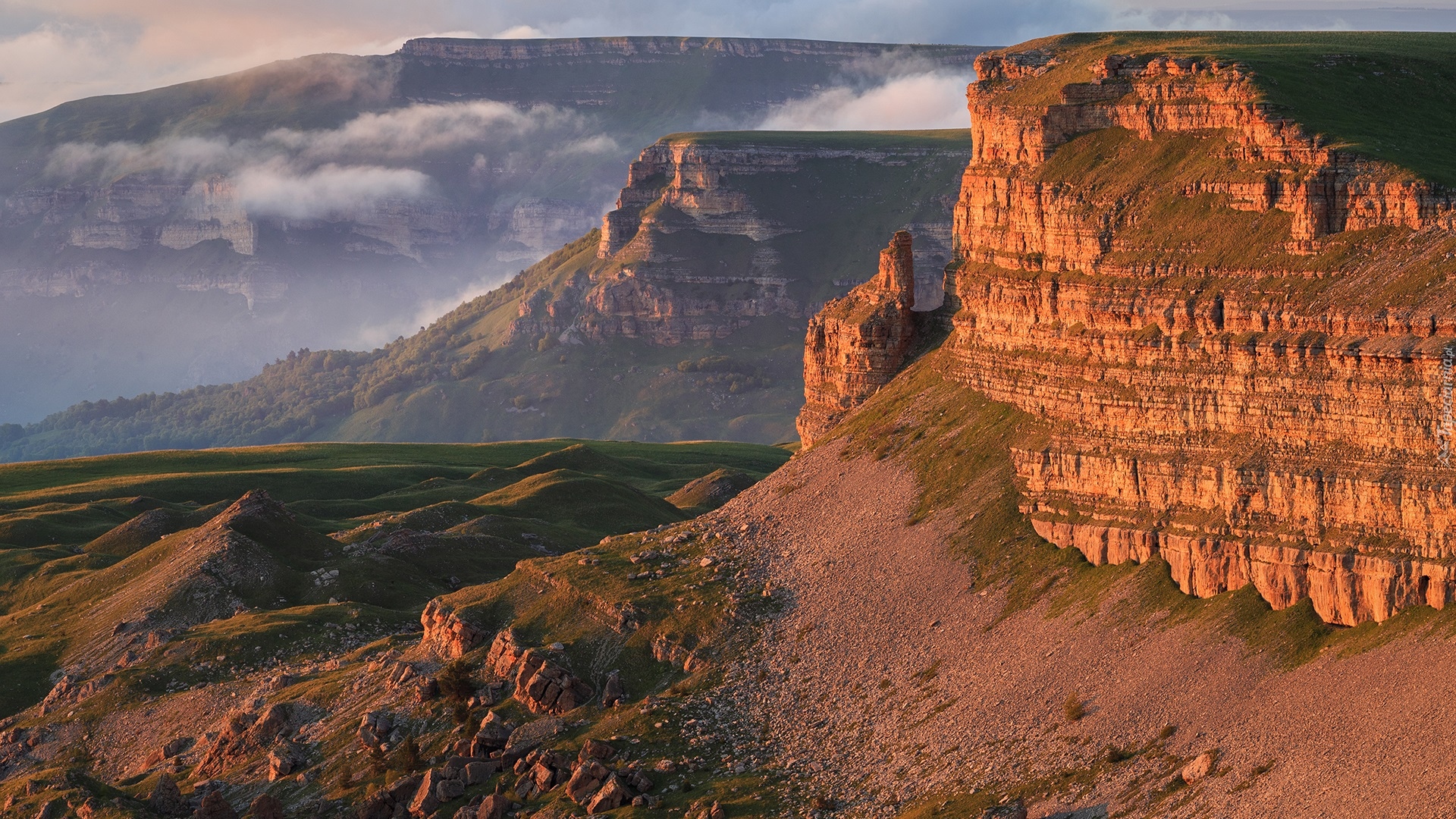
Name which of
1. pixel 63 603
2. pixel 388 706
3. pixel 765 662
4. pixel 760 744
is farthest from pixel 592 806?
pixel 63 603

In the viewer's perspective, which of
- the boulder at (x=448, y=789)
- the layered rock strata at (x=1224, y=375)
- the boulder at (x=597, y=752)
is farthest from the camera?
the boulder at (x=448, y=789)

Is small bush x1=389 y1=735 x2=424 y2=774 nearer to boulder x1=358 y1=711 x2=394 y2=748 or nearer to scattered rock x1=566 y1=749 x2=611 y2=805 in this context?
boulder x1=358 y1=711 x2=394 y2=748

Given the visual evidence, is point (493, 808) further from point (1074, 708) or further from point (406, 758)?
point (1074, 708)

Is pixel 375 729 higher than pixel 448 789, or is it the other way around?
pixel 375 729

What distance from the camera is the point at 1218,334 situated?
3415 inches

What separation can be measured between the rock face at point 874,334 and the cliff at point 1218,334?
2137 cm

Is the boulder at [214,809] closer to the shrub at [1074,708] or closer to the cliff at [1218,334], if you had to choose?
the shrub at [1074,708]

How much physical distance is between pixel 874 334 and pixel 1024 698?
194 ft

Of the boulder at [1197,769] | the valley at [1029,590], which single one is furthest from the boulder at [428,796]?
the boulder at [1197,769]

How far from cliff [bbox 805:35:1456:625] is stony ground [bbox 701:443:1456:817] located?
16.2ft

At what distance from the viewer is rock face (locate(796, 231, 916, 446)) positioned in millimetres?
137375

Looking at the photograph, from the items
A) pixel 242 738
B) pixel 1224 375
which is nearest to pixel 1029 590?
pixel 1224 375

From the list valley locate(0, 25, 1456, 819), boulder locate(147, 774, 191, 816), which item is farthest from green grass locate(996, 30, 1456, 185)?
boulder locate(147, 774, 191, 816)

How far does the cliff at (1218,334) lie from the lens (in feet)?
249
